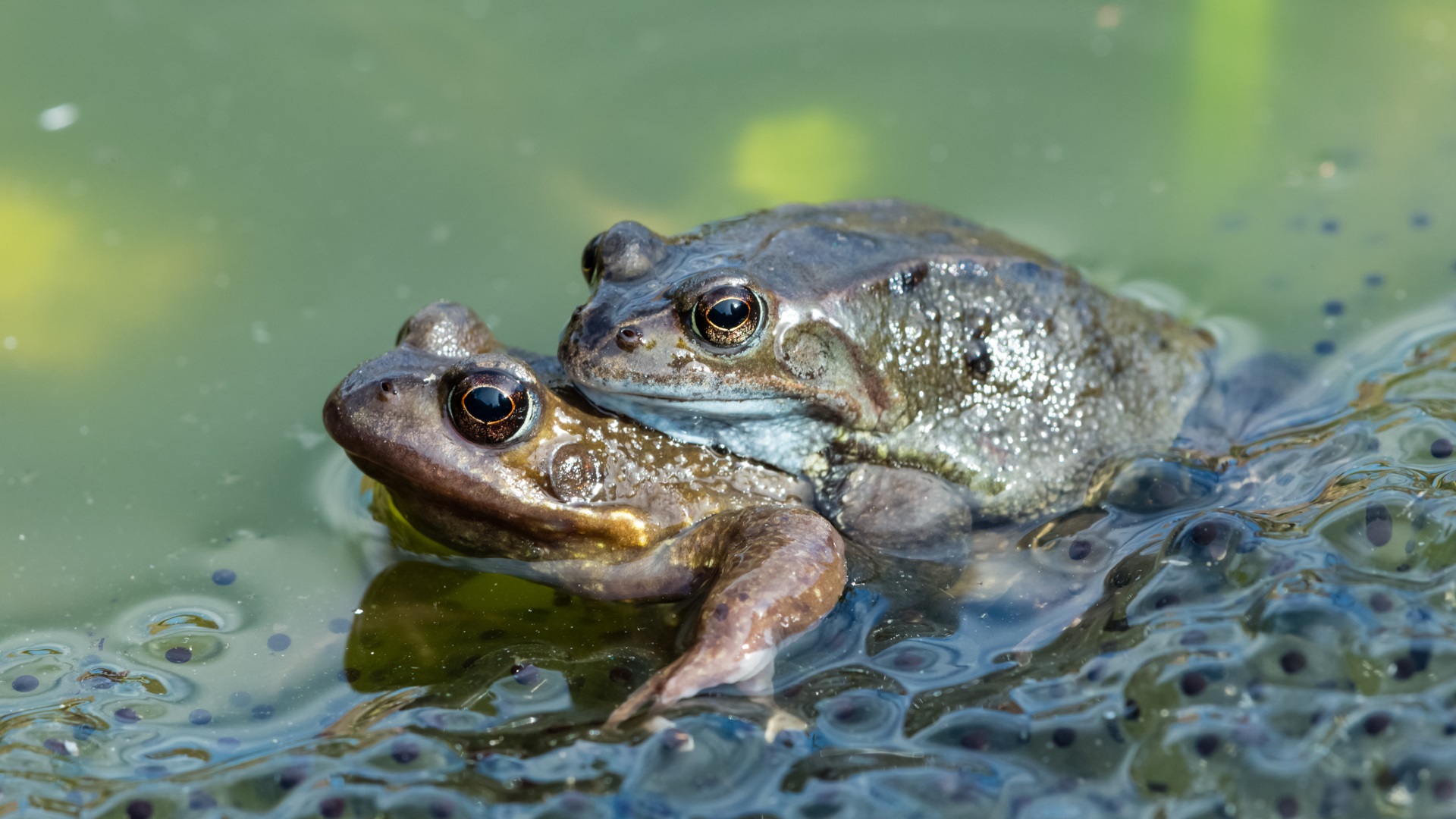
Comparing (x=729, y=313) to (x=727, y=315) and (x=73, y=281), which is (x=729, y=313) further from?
(x=73, y=281)

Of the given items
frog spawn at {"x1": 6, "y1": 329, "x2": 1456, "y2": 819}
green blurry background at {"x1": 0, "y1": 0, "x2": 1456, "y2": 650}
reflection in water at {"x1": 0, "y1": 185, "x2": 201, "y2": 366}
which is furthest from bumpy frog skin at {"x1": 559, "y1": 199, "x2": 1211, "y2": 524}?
reflection in water at {"x1": 0, "y1": 185, "x2": 201, "y2": 366}

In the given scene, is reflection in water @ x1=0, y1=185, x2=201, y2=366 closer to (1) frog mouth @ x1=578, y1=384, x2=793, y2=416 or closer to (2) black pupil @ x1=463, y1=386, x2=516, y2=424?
(2) black pupil @ x1=463, y1=386, x2=516, y2=424

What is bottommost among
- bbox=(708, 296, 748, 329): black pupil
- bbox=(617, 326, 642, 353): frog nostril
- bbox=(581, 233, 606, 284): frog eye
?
bbox=(617, 326, 642, 353): frog nostril

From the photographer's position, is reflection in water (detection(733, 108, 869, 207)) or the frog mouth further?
reflection in water (detection(733, 108, 869, 207))

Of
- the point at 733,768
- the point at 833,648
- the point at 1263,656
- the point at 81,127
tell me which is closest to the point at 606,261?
the point at 833,648

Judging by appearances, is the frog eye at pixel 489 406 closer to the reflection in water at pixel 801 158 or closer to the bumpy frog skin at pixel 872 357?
the bumpy frog skin at pixel 872 357

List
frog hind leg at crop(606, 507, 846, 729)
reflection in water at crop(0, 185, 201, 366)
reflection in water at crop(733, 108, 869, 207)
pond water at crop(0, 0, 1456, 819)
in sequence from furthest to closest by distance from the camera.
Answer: reflection in water at crop(733, 108, 869, 207), reflection in water at crop(0, 185, 201, 366), frog hind leg at crop(606, 507, 846, 729), pond water at crop(0, 0, 1456, 819)
